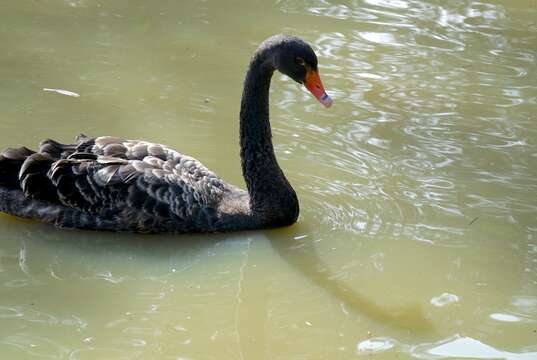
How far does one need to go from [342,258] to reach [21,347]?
177cm

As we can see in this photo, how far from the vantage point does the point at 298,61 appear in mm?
5219

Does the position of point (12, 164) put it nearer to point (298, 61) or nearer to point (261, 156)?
point (261, 156)

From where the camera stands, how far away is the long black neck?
532cm

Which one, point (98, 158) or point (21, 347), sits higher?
point (98, 158)

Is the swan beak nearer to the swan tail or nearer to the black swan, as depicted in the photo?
the black swan

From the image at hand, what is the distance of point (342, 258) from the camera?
5078 millimetres

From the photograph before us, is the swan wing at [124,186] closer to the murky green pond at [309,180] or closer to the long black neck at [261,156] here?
the murky green pond at [309,180]

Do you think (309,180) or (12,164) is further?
(309,180)

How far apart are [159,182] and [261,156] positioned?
0.61m

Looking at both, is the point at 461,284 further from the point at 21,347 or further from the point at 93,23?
the point at 93,23

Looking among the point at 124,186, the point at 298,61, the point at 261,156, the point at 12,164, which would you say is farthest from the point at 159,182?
the point at 298,61

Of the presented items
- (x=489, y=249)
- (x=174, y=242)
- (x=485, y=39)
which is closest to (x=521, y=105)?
(x=485, y=39)

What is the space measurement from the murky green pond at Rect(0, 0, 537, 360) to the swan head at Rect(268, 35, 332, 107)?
774 millimetres

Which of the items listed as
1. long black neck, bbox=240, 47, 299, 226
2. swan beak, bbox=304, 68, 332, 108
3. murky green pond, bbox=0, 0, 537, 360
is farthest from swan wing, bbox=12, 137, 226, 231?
swan beak, bbox=304, 68, 332, 108
